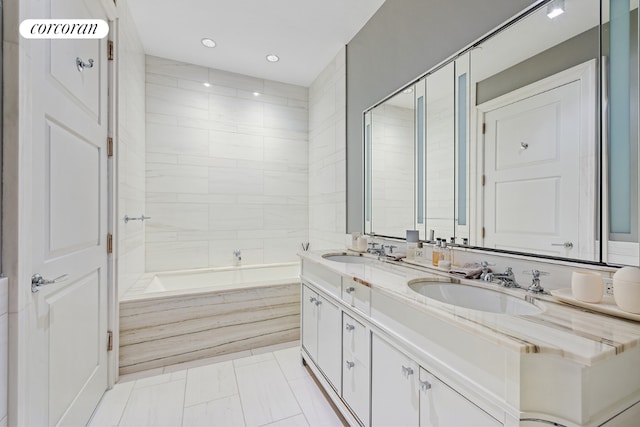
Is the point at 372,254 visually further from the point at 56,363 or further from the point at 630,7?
the point at 56,363

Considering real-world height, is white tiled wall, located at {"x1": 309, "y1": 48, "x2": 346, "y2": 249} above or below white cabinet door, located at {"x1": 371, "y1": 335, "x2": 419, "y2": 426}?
above

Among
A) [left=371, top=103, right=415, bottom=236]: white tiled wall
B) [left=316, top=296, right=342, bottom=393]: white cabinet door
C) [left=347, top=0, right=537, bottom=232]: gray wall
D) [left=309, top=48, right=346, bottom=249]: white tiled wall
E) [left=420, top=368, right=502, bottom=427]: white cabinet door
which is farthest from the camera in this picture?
[left=309, top=48, right=346, bottom=249]: white tiled wall

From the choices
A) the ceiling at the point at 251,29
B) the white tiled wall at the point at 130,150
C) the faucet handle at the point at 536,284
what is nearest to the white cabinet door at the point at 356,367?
the faucet handle at the point at 536,284

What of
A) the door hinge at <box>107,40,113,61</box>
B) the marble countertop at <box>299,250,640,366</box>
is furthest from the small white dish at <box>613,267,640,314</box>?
the door hinge at <box>107,40,113,61</box>

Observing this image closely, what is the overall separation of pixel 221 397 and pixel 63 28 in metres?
2.14

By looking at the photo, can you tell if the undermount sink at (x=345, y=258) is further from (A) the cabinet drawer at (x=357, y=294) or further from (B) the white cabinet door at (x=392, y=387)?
(B) the white cabinet door at (x=392, y=387)

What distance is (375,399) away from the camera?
4.04 ft

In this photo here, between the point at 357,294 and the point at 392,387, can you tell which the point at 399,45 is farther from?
the point at 392,387

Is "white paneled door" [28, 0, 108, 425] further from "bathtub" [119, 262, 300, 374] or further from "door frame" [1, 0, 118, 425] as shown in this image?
"bathtub" [119, 262, 300, 374]

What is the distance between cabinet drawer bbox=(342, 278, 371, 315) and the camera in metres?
1.30

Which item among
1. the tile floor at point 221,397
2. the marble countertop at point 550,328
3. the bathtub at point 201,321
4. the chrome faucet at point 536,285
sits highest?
the chrome faucet at point 536,285

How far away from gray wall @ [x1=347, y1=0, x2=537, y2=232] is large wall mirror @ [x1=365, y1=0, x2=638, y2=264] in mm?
113

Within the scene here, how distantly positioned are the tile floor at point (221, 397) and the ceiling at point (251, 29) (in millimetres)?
2801

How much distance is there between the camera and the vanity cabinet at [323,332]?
1.59 m
